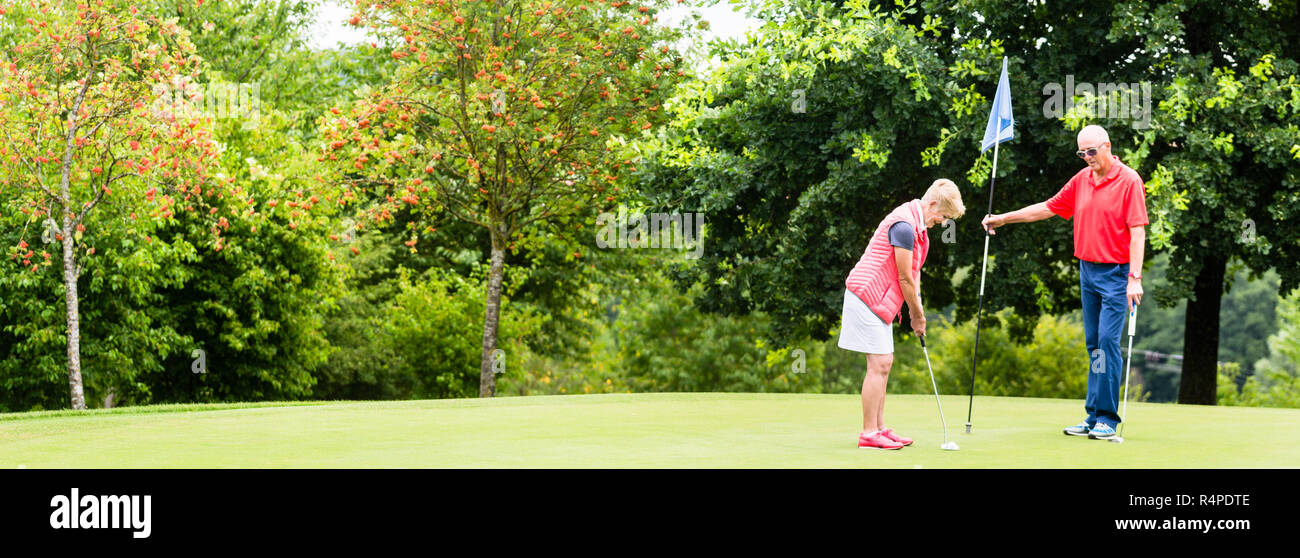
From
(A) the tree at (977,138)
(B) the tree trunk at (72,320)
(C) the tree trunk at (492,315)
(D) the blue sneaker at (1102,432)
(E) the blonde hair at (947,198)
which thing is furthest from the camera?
(C) the tree trunk at (492,315)

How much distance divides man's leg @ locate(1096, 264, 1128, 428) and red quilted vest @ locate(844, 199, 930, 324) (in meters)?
1.91

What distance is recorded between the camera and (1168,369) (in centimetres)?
8562

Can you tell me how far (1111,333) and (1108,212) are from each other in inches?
35.9

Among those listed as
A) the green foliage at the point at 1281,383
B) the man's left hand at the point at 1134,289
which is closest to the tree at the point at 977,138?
the man's left hand at the point at 1134,289

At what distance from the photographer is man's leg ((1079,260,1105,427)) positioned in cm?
887

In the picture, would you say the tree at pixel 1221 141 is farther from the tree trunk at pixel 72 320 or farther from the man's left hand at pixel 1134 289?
the tree trunk at pixel 72 320

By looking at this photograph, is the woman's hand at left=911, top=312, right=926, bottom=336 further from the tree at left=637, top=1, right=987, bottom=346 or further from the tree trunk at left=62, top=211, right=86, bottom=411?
the tree trunk at left=62, top=211, right=86, bottom=411

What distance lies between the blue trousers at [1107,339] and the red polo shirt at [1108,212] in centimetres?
11

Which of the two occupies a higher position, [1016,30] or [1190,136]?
[1016,30]

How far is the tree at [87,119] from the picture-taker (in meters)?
17.1

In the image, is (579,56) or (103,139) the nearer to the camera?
(103,139)

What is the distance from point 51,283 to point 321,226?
17.6ft
